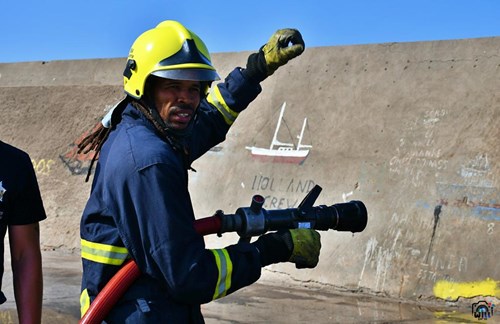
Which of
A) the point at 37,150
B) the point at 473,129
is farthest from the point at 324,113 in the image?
the point at 37,150

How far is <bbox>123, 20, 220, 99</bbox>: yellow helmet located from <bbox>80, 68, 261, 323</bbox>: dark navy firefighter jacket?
13cm

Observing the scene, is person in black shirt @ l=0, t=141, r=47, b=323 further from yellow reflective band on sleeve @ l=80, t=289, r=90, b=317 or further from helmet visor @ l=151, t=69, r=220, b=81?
helmet visor @ l=151, t=69, r=220, b=81

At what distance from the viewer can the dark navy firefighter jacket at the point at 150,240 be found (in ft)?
7.14

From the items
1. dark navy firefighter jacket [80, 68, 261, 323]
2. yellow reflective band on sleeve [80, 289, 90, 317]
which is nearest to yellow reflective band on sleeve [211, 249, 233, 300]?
dark navy firefighter jacket [80, 68, 261, 323]

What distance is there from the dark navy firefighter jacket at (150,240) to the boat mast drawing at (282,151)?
648cm

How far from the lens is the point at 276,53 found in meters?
3.23

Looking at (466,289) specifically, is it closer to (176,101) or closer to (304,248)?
(304,248)

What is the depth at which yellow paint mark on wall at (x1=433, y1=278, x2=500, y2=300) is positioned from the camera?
6.93 meters

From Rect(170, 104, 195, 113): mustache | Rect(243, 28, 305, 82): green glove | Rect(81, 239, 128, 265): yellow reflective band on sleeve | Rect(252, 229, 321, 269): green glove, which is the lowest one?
Rect(81, 239, 128, 265): yellow reflective band on sleeve

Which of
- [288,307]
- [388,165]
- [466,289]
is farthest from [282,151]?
[466,289]

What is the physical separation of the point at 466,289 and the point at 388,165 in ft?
5.61

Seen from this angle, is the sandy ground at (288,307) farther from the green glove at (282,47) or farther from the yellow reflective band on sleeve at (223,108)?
the green glove at (282,47)

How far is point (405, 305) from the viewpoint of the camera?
7.04 metres

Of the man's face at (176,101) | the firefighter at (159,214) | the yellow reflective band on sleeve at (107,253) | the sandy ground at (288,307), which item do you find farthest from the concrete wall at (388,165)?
the yellow reflective band on sleeve at (107,253)
